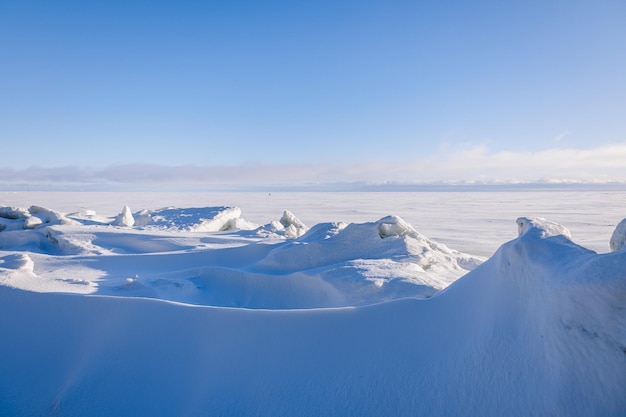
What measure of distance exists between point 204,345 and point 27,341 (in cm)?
126

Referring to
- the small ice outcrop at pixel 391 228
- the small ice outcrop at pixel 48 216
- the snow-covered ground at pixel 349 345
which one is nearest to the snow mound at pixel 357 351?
the snow-covered ground at pixel 349 345

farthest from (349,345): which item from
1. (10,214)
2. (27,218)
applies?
(10,214)

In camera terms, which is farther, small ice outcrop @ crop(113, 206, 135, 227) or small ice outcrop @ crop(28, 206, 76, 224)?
small ice outcrop @ crop(113, 206, 135, 227)

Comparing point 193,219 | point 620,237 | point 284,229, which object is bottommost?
point 284,229

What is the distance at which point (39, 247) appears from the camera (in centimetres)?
575

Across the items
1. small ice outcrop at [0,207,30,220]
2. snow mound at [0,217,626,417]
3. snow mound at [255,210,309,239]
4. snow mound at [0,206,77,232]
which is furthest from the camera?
snow mound at [255,210,309,239]

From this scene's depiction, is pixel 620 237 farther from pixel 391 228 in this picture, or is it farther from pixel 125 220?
pixel 125 220

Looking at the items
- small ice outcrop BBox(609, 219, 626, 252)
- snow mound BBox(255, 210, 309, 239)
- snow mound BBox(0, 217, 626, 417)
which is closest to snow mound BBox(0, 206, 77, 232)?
snow mound BBox(255, 210, 309, 239)

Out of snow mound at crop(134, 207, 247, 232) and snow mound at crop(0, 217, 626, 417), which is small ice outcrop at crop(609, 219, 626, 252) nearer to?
snow mound at crop(0, 217, 626, 417)

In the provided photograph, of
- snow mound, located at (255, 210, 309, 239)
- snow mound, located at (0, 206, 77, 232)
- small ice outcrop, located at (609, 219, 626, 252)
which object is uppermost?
small ice outcrop, located at (609, 219, 626, 252)

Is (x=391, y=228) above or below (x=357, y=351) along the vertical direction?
above

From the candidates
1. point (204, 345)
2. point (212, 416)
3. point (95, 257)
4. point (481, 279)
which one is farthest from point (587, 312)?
point (95, 257)

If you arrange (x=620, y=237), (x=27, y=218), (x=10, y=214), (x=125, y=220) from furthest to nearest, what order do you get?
(x=125, y=220), (x=10, y=214), (x=27, y=218), (x=620, y=237)

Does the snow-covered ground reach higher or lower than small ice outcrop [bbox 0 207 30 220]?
lower
